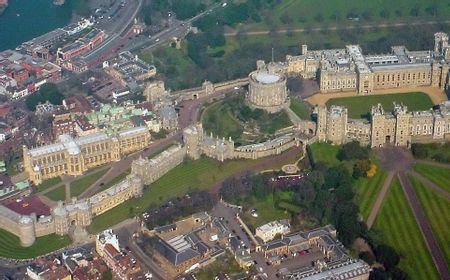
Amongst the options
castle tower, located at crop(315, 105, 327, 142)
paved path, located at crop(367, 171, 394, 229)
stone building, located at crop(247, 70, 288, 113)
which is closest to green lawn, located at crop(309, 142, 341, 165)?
castle tower, located at crop(315, 105, 327, 142)

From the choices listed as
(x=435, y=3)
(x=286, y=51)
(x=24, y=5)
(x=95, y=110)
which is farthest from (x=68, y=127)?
(x=435, y=3)

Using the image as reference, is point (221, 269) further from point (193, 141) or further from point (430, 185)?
point (430, 185)

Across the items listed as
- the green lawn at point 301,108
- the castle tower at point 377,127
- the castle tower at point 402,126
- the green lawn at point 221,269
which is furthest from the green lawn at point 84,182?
the castle tower at point 402,126

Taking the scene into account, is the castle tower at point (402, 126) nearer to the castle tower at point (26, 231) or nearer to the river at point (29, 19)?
the castle tower at point (26, 231)

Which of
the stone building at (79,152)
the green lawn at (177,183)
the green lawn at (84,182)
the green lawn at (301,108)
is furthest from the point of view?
the green lawn at (301,108)

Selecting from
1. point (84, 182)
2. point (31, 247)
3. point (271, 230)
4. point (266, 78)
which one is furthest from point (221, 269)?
point (266, 78)
